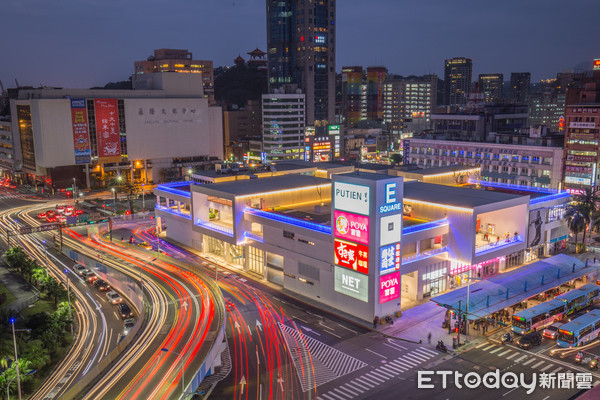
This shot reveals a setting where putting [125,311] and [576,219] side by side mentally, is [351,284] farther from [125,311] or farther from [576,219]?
[576,219]

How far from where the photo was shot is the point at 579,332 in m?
48.8

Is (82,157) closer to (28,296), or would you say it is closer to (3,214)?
(3,214)

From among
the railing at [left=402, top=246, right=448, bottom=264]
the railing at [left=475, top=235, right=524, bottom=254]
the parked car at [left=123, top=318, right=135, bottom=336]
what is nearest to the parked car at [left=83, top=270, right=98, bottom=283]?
the parked car at [left=123, top=318, right=135, bottom=336]

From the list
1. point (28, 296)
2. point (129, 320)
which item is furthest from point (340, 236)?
point (28, 296)

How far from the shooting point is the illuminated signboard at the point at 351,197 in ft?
179

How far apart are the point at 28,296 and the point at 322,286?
122 feet

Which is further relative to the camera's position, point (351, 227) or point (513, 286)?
point (513, 286)

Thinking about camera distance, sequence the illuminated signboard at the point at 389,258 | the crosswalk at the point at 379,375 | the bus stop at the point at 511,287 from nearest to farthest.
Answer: the crosswalk at the point at 379,375
the bus stop at the point at 511,287
the illuminated signboard at the point at 389,258

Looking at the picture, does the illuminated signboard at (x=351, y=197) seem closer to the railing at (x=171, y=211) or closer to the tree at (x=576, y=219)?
the railing at (x=171, y=211)

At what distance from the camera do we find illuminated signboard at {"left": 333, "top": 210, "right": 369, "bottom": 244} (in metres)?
54.8

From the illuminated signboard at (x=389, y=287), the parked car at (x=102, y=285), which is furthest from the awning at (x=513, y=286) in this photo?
the parked car at (x=102, y=285)

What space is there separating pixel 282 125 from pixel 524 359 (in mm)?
134757

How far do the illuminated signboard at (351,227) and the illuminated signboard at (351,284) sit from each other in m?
4.02

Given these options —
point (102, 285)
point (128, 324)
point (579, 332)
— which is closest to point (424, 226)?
point (579, 332)
